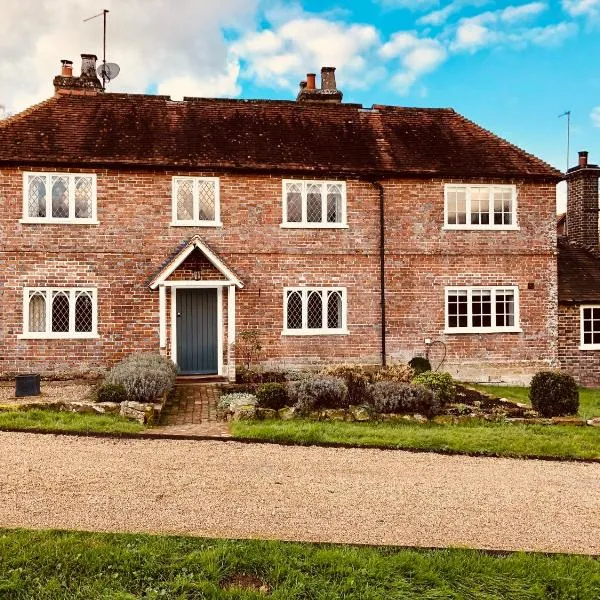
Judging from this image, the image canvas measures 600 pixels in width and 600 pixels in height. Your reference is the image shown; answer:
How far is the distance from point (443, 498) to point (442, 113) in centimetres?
1713

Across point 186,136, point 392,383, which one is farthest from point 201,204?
point 392,383

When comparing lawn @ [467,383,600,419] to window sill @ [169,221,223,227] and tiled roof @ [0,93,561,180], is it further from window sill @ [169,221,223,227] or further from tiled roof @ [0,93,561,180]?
window sill @ [169,221,223,227]

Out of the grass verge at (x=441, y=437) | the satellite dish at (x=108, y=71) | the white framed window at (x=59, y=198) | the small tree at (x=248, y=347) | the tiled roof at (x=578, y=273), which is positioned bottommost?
the grass verge at (x=441, y=437)

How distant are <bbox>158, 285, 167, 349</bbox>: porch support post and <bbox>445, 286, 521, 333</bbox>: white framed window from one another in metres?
8.50

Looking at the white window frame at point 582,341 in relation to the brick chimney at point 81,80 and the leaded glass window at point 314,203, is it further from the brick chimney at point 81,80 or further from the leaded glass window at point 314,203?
the brick chimney at point 81,80

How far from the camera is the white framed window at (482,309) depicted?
1873 cm

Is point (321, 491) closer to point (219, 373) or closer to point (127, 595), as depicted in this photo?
point (127, 595)

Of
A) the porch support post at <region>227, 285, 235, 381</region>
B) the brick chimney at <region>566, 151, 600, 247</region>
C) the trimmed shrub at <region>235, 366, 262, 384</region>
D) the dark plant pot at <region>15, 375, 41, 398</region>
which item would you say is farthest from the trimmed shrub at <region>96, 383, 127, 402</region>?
the brick chimney at <region>566, 151, 600, 247</region>

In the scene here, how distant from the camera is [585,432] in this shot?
1122 centimetres

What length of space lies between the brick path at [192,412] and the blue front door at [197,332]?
1.15 meters

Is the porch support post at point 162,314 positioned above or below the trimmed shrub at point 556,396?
above

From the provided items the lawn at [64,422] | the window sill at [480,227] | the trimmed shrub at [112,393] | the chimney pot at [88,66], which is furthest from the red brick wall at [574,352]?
the chimney pot at [88,66]

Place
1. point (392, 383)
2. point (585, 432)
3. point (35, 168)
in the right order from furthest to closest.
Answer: point (35, 168) < point (392, 383) < point (585, 432)

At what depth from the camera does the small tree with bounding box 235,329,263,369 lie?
17484 millimetres
